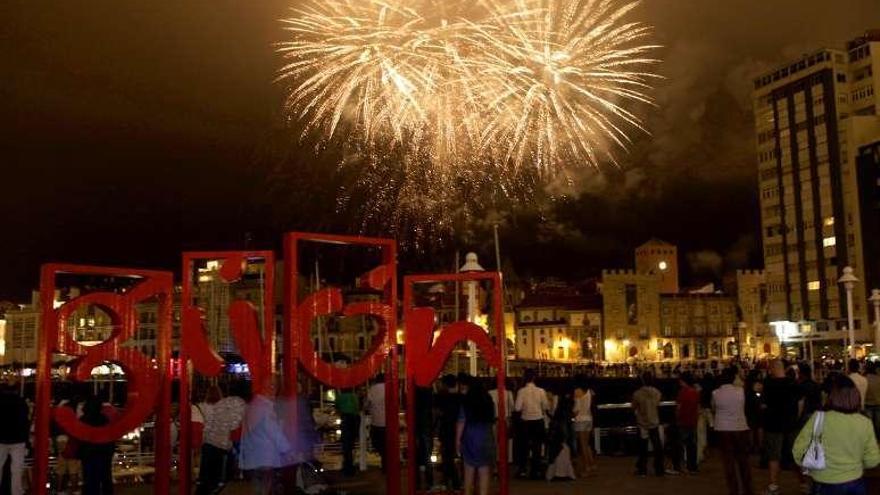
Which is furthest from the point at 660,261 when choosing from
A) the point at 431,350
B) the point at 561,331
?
the point at 431,350

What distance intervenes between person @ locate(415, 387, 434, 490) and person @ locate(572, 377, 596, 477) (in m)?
2.29

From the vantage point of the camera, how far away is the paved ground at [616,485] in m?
11.6

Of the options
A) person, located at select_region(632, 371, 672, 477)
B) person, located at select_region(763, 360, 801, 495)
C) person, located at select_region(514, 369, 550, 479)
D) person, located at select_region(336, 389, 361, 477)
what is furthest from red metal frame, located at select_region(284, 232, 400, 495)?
person, located at select_region(763, 360, 801, 495)

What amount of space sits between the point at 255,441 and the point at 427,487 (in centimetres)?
416

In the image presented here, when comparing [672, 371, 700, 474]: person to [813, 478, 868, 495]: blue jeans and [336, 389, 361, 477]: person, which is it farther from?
[813, 478, 868, 495]: blue jeans

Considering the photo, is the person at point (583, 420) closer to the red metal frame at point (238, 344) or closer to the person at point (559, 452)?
the person at point (559, 452)

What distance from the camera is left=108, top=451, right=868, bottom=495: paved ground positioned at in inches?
459

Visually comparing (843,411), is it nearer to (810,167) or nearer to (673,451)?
(673,451)

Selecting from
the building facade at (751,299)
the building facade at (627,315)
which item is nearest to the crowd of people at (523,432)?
the building facade at (627,315)

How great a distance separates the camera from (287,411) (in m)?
9.38

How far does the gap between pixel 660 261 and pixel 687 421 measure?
11670 centimetres

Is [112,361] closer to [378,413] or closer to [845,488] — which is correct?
[378,413]

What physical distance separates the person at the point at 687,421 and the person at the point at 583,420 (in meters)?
1.21

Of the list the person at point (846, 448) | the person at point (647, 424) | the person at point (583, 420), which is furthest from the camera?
the person at point (583, 420)
